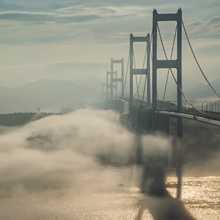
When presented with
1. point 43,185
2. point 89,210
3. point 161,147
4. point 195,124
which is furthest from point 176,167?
point 195,124

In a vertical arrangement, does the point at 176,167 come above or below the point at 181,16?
below

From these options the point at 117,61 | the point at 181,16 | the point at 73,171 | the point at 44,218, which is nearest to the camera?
the point at 44,218

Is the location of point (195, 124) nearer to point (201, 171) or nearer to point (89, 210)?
point (201, 171)

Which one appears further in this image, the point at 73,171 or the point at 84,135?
the point at 84,135

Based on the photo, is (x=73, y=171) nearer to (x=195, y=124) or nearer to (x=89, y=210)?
(x=89, y=210)

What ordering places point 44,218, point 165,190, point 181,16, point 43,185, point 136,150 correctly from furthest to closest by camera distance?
point 136,150 < point 181,16 < point 43,185 < point 165,190 < point 44,218

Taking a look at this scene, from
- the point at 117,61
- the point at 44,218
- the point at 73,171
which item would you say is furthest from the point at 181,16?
the point at 117,61
